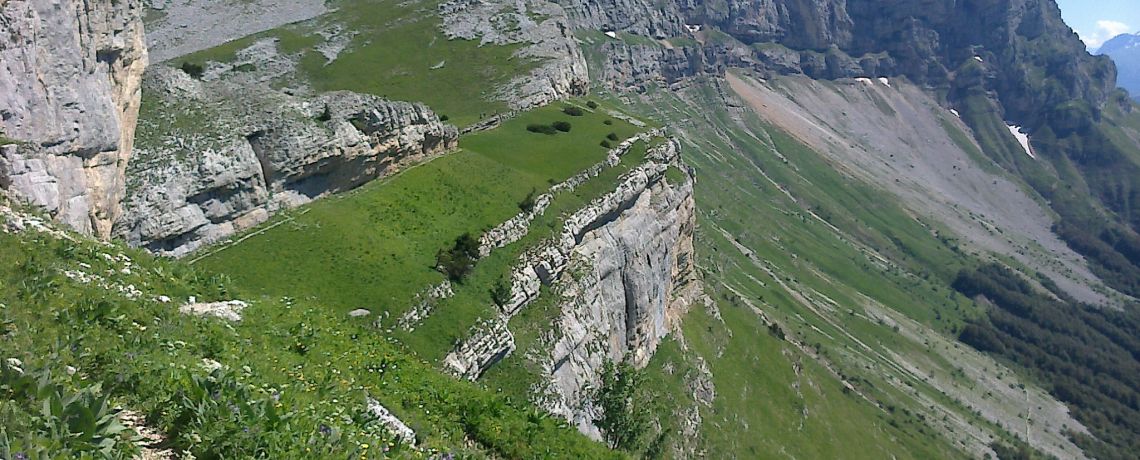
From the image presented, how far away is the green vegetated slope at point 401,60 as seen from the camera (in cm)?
10431

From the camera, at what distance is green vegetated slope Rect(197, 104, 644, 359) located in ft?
137

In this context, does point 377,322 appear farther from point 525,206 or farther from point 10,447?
point 10,447

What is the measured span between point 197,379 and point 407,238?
39391mm

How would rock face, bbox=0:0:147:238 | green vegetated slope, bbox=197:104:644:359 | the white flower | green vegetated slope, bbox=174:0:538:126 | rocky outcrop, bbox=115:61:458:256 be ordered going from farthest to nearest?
green vegetated slope, bbox=174:0:538:126 < rocky outcrop, bbox=115:61:458:256 < green vegetated slope, bbox=197:104:644:359 < rock face, bbox=0:0:147:238 < the white flower

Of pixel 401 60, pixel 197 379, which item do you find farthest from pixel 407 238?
pixel 401 60

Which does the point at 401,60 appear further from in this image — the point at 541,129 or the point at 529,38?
the point at 541,129

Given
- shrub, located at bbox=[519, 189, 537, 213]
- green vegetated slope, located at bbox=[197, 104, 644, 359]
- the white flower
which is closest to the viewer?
the white flower

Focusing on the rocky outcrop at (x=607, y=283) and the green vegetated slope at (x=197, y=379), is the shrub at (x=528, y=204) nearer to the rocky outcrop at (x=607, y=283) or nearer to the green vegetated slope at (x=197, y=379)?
the rocky outcrop at (x=607, y=283)

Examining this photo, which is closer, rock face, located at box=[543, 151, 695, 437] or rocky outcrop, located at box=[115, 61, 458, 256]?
rocky outcrop, located at box=[115, 61, 458, 256]

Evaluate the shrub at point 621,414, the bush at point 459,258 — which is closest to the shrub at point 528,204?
the bush at point 459,258

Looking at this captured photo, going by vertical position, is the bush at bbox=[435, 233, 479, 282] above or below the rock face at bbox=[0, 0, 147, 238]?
below

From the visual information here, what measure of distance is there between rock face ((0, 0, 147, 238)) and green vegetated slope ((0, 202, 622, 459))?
25.9ft

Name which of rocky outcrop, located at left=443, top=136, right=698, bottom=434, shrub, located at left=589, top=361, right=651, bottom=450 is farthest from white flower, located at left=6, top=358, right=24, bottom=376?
shrub, located at left=589, top=361, right=651, bottom=450

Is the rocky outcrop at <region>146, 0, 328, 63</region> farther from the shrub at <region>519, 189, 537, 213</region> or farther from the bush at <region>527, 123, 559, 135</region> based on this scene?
the shrub at <region>519, 189, 537, 213</region>
